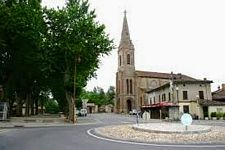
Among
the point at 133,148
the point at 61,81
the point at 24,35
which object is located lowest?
the point at 133,148

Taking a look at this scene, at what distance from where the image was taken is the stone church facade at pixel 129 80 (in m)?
111

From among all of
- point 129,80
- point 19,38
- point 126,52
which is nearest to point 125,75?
point 129,80

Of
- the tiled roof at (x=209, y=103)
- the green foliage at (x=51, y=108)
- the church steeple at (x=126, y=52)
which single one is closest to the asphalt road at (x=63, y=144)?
the tiled roof at (x=209, y=103)

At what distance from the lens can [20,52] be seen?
129ft

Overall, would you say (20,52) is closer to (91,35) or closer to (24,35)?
(24,35)

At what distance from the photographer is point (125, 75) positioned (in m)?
114

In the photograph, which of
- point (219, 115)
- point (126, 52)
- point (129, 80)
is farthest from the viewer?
point (126, 52)

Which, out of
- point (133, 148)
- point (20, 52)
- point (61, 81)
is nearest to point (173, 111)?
point (61, 81)

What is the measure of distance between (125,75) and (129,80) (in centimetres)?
204

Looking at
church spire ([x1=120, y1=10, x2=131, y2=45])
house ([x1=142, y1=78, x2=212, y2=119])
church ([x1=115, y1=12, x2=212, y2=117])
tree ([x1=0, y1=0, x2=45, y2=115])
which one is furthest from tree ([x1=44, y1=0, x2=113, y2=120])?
church spire ([x1=120, y1=10, x2=131, y2=45])

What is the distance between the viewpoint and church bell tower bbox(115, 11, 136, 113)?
111 m

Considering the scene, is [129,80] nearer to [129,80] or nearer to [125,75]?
[129,80]

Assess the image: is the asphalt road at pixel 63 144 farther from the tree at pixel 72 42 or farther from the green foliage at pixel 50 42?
the tree at pixel 72 42

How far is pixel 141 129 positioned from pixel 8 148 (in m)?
11.0
